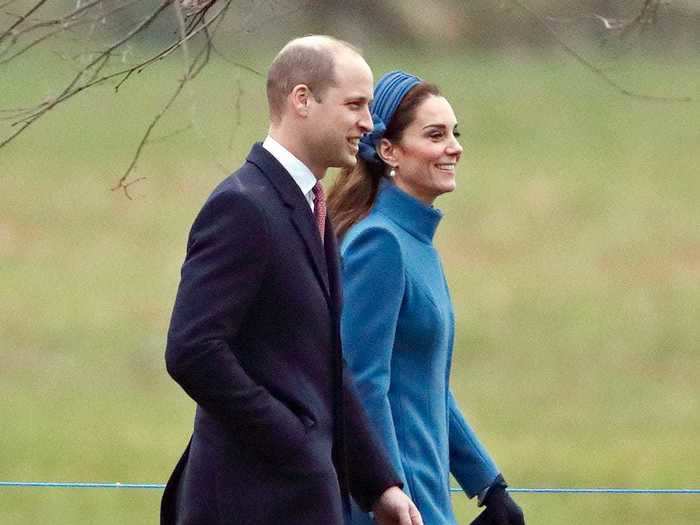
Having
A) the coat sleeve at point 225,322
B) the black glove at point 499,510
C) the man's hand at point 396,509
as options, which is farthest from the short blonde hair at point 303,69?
the black glove at point 499,510

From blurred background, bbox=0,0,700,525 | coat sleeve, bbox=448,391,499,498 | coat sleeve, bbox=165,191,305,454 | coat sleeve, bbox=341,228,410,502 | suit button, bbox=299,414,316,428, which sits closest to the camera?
coat sleeve, bbox=165,191,305,454

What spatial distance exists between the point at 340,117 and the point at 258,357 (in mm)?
470

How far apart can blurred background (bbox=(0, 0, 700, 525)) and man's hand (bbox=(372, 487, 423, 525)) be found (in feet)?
4.35

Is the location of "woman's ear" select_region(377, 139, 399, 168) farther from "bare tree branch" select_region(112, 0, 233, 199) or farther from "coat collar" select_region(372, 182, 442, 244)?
"bare tree branch" select_region(112, 0, 233, 199)

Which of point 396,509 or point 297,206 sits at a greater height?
point 297,206

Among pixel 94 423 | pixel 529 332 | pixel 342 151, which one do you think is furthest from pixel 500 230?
pixel 342 151

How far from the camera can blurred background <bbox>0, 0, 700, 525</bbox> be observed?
48.6 feet

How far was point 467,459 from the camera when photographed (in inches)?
193

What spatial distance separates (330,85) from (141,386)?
55.3 ft

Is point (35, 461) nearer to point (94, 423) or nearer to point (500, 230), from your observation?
point (94, 423)

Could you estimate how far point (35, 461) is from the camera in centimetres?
1546

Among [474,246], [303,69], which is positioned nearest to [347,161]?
[303,69]

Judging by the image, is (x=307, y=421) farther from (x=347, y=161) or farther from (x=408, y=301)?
(x=408, y=301)

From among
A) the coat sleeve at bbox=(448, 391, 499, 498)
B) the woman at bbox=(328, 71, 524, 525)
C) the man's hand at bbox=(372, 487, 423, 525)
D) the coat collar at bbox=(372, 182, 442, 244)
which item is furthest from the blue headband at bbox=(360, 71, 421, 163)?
the man's hand at bbox=(372, 487, 423, 525)
